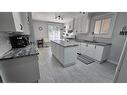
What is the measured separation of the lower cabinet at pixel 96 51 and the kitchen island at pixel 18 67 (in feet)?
8.69

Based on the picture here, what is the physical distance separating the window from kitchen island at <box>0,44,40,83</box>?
11.5 ft

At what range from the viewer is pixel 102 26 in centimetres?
340

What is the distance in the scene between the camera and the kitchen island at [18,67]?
134cm

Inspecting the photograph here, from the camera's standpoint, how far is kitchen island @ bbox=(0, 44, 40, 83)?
4.40ft

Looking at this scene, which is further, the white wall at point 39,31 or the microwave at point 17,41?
the white wall at point 39,31

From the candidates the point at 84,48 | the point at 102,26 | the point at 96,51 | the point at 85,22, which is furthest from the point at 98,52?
the point at 85,22

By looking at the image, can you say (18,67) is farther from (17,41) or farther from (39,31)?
(39,31)

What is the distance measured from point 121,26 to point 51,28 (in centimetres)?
658

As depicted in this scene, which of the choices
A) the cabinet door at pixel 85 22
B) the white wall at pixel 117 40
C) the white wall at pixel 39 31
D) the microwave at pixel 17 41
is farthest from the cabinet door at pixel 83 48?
the white wall at pixel 39 31

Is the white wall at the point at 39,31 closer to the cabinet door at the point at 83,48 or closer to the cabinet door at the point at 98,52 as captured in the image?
the cabinet door at the point at 83,48

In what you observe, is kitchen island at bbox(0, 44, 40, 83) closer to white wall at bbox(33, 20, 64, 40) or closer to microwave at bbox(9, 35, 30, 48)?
microwave at bbox(9, 35, 30, 48)

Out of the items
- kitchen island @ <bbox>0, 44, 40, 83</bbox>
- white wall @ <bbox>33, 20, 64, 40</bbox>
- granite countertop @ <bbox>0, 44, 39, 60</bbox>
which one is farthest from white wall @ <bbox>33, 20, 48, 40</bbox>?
kitchen island @ <bbox>0, 44, 40, 83</bbox>
